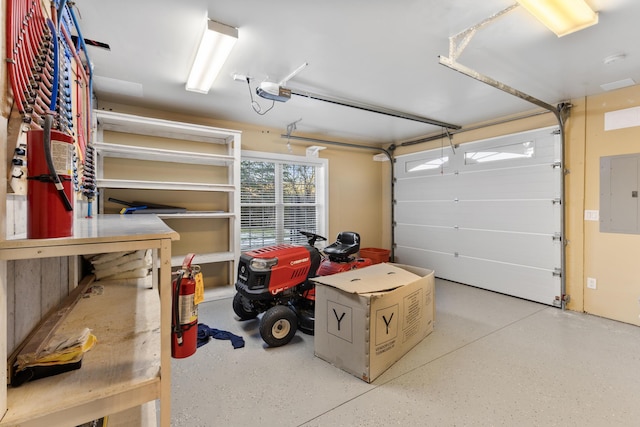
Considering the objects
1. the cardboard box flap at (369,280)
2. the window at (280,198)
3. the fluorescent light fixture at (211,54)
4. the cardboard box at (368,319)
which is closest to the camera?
the fluorescent light fixture at (211,54)

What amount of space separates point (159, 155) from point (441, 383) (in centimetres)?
376

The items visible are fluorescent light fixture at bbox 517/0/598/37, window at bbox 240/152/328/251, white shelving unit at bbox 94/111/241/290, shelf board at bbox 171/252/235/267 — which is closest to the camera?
fluorescent light fixture at bbox 517/0/598/37

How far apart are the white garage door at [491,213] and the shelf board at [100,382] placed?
14.5ft

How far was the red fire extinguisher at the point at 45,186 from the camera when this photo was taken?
688mm

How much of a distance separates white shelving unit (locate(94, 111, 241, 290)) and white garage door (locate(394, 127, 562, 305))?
326 centimetres

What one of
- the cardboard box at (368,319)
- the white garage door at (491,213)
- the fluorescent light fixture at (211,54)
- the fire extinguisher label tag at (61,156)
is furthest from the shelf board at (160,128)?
the white garage door at (491,213)

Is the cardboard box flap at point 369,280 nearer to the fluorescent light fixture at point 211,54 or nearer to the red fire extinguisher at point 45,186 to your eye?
the red fire extinguisher at point 45,186

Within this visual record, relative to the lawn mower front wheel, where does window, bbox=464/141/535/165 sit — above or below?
above

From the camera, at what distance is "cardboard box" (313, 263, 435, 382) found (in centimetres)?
212

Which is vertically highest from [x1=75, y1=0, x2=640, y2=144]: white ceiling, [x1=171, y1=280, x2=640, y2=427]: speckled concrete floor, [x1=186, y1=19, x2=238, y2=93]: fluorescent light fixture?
[x1=75, y1=0, x2=640, y2=144]: white ceiling

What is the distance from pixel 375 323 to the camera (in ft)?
6.97

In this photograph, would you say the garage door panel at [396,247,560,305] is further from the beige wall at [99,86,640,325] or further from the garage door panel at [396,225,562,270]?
the beige wall at [99,86,640,325]

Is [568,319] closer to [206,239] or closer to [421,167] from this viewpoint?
[421,167]

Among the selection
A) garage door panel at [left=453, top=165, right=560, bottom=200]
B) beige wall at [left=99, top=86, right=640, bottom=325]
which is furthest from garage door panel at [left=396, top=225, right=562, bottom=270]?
garage door panel at [left=453, top=165, right=560, bottom=200]
